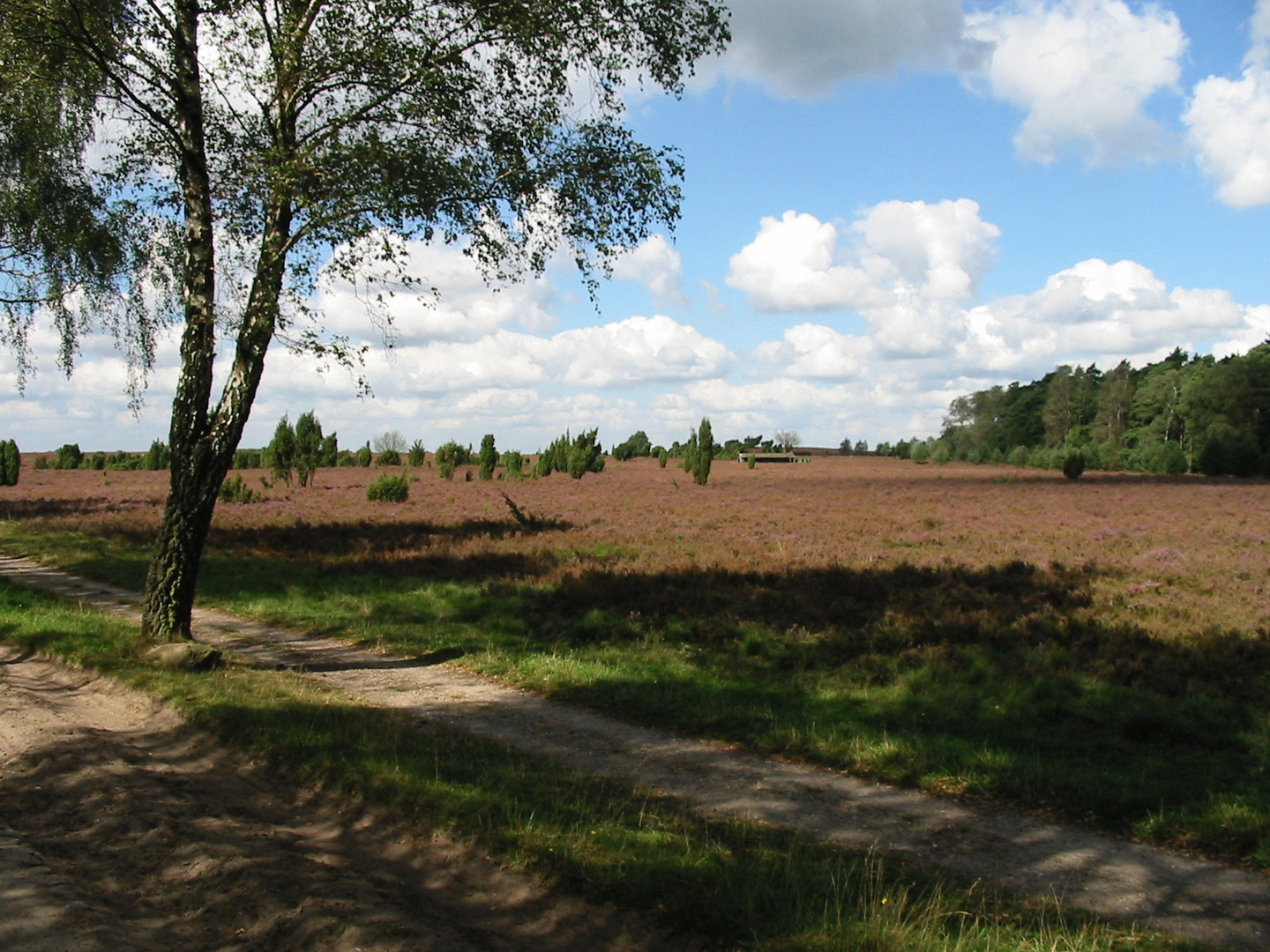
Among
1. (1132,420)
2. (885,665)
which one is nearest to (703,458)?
(885,665)

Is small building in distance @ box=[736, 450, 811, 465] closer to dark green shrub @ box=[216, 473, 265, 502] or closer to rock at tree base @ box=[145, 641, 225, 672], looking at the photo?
dark green shrub @ box=[216, 473, 265, 502]

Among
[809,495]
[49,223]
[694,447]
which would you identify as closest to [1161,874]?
[49,223]

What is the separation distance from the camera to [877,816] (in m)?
7.12

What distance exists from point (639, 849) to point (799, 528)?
939 inches

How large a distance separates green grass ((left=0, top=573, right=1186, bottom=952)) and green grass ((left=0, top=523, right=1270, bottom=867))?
95.4 inches

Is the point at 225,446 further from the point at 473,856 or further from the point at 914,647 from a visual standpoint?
the point at 914,647

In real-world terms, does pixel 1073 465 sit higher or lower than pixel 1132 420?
lower

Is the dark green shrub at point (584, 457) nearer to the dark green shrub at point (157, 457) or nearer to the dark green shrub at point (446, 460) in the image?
the dark green shrub at point (446, 460)

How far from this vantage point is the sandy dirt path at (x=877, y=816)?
580cm

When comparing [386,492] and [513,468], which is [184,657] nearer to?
[386,492]

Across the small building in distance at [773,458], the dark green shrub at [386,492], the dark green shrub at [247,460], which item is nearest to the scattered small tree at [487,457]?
the dark green shrub at [386,492]

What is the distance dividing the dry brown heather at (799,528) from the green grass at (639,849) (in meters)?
10.3

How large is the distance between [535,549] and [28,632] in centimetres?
1206

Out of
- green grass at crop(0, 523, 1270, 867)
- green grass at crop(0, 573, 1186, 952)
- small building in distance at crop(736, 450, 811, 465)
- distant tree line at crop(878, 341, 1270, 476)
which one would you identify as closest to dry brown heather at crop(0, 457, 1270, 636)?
green grass at crop(0, 523, 1270, 867)
